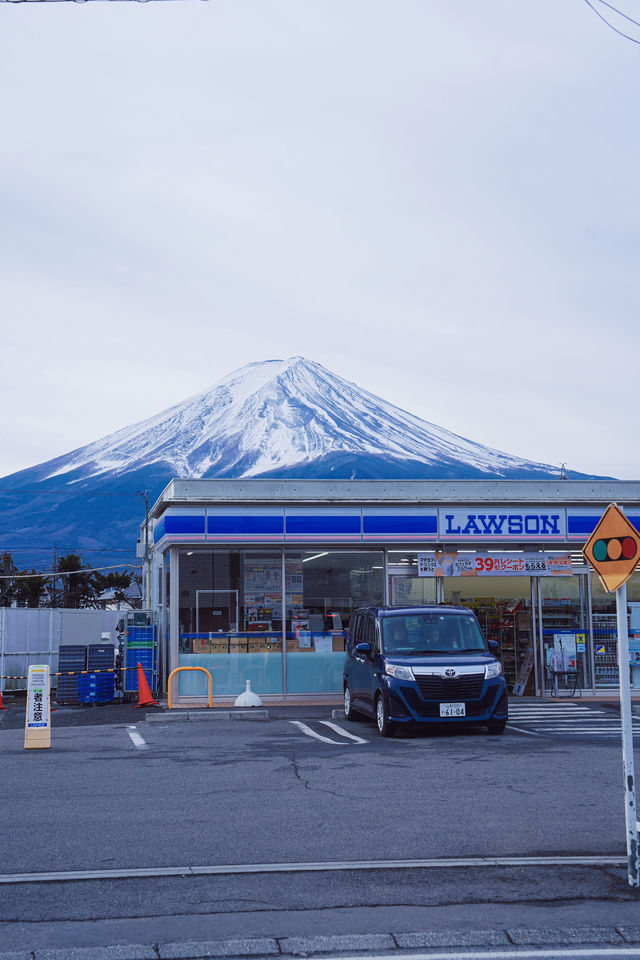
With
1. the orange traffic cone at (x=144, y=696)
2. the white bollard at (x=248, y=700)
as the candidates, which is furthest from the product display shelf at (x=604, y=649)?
the orange traffic cone at (x=144, y=696)

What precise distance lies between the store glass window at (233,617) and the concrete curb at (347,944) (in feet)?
52.7

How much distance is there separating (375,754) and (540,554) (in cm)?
1101

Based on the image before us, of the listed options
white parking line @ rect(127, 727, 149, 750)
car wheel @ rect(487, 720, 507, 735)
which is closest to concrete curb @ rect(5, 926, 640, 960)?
white parking line @ rect(127, 727, 149, 750)

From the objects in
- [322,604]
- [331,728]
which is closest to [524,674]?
[322,604]

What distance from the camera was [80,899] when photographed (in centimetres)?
596

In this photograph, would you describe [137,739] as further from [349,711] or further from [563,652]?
[563,652]

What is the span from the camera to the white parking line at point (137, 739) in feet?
43.9

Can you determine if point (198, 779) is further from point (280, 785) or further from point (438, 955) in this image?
point (438, 955)

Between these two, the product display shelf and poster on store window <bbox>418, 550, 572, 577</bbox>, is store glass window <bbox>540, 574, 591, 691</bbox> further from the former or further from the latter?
poster on store window <bbox>418, 550, 572, 577</bbox>

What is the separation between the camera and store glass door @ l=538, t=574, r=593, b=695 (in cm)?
2192

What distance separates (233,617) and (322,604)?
72.8 inches

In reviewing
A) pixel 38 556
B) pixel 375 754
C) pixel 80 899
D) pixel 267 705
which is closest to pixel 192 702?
pixel 267 705

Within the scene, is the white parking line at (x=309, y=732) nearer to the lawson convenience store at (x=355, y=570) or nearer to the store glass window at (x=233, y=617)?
the store glass window at (x=233, y=617)

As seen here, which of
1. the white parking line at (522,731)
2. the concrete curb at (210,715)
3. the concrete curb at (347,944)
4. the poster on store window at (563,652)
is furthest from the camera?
the poster on store window at (563,652)
